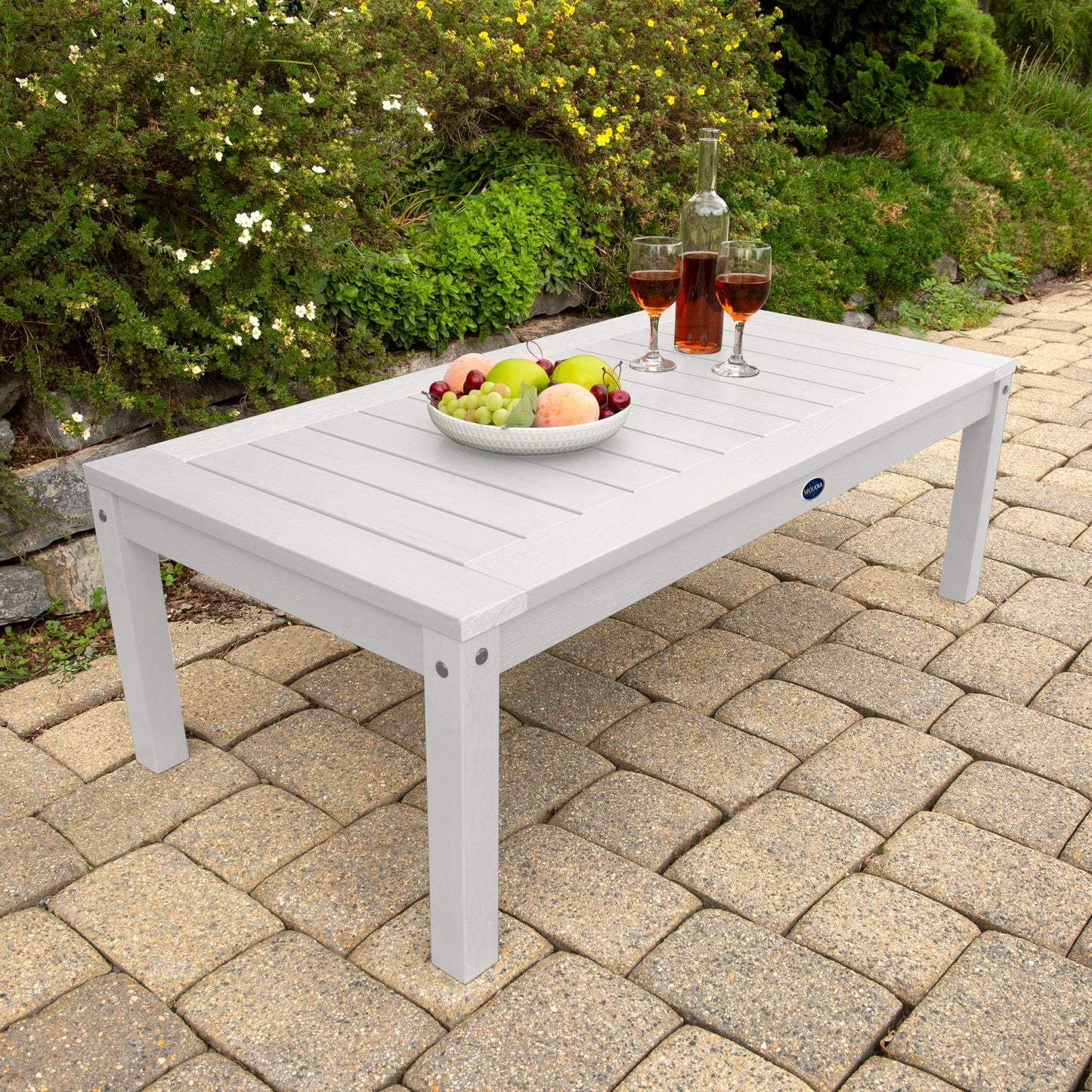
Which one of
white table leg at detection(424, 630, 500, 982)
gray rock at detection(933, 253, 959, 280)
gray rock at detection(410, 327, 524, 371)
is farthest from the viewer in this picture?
gray rock at detection(933, 253, 959, 280)

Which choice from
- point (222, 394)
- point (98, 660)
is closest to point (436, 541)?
point (98, 660)

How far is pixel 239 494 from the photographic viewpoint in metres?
1.91

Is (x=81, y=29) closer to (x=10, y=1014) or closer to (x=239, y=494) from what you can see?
(x=239, y=494)

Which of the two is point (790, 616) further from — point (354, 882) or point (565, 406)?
point (354, 882)

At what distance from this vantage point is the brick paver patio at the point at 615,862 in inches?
65.7

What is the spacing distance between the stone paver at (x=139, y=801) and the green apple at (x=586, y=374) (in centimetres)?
100

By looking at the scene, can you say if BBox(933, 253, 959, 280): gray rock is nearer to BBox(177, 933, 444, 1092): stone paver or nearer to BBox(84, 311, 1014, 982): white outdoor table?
BBox(84, 311, 1014, 982): white outdoor table

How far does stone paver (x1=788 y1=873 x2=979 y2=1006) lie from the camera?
180 centimetres

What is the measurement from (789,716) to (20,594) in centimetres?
190

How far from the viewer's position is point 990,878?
2.01 m

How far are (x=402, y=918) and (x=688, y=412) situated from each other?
1.14m

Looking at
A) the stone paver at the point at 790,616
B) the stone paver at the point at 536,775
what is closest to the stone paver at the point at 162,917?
the stone paver at the point at 536,775

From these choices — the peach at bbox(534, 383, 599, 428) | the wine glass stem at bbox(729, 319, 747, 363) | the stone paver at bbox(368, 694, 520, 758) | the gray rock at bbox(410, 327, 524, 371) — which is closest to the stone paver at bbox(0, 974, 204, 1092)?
the stone paver at bbox(368, 694, 520, 758)

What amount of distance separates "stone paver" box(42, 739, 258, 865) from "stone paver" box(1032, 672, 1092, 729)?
1.75 m
